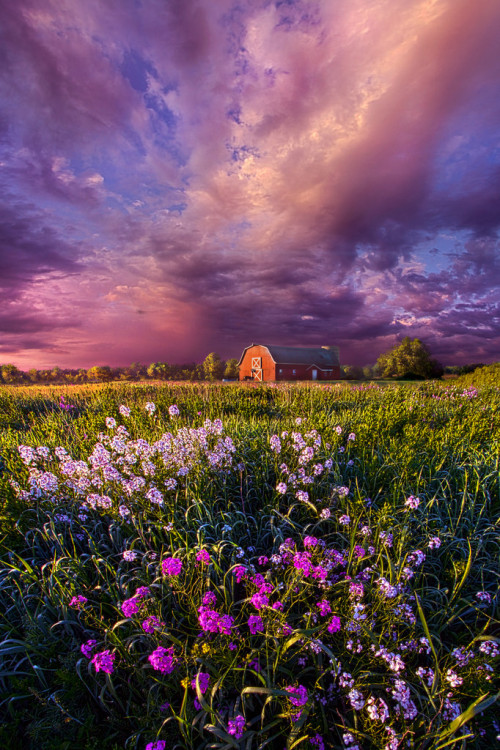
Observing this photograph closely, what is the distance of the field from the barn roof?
161ft

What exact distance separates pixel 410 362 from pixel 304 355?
17299 mm

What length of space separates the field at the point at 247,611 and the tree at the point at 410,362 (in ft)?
174

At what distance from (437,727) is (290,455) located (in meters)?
3.01

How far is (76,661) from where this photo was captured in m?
2.31

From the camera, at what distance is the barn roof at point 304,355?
54312 millimetres

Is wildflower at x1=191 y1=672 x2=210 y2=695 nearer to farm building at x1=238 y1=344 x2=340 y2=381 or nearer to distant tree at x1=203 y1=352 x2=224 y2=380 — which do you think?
farm building at x1=238 y1=344 x2=340 y2=381

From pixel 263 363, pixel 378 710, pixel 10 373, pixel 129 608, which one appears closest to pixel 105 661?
pixel 129 608

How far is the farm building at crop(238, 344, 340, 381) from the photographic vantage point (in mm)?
53688

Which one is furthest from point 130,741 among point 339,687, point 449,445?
point 449,445

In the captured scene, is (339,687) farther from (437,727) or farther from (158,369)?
(158,369)

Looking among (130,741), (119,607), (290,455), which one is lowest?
(130,741)

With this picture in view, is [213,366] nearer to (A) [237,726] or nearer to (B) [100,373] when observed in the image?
(B) [100,373]

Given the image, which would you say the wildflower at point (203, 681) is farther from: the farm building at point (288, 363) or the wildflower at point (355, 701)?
the farm building at point (288, 363)

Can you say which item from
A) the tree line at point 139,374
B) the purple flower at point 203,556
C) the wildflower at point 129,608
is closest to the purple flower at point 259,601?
the purple flower at point 203,556
